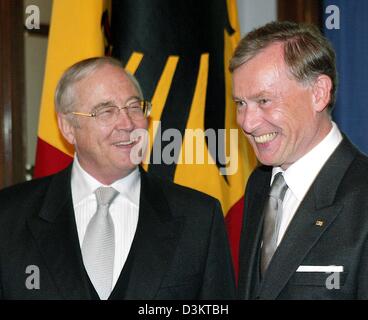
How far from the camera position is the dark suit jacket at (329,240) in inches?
58.7

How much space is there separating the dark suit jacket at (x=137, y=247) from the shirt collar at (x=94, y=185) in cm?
2

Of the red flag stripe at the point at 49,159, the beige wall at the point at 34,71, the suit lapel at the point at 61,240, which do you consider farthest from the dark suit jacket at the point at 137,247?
the beige wall at the point at 34,71

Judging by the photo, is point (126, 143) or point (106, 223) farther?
point (126, 143)

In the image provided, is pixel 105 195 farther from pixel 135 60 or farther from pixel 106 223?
pixel 135 60

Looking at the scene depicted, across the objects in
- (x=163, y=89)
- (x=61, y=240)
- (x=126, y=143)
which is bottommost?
(x=61, y=240)

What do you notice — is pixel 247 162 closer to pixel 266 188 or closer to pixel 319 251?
pixel 266 188

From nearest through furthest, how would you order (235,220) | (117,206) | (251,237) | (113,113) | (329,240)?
(329,240) → (251,237) → (117,206) → (113,113) → (235,220)

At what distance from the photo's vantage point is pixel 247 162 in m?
2.87

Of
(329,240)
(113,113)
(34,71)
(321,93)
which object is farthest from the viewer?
(34,71)

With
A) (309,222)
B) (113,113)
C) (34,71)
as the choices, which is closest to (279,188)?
(309,222)

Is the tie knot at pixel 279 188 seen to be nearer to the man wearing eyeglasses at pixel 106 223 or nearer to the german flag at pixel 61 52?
the man wearing eyeglasses at pixel 106 223

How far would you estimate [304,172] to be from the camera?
5.57ft

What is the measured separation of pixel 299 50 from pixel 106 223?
2.40 ft
